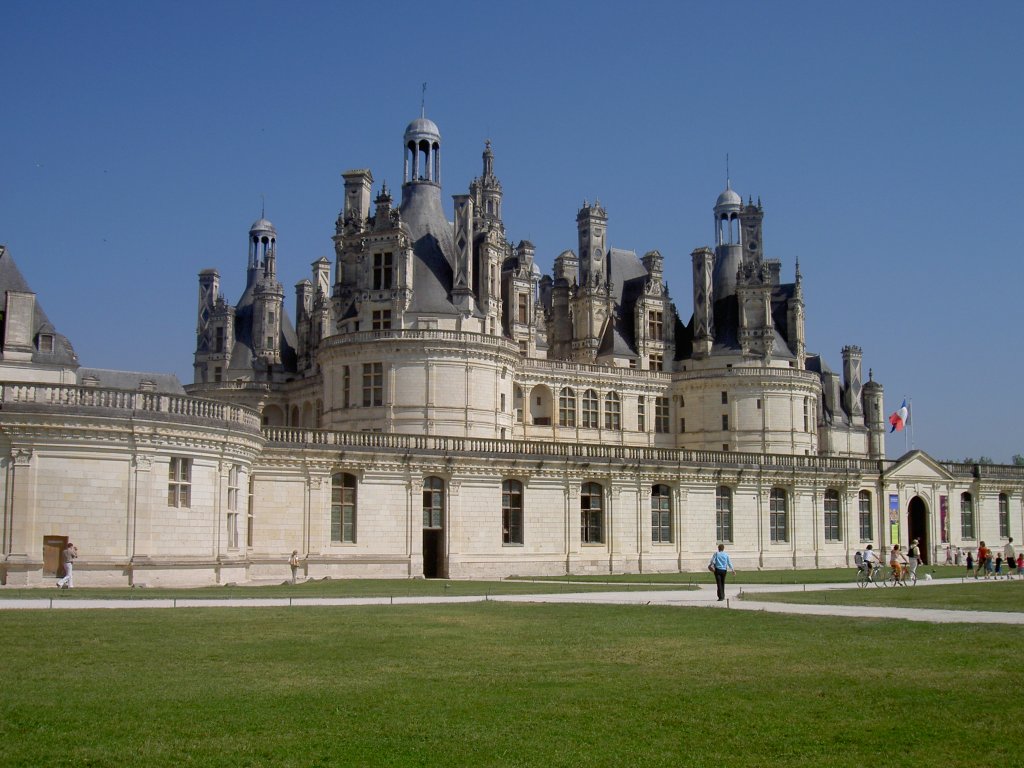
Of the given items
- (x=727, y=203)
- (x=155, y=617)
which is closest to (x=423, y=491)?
(x=155, y=617)

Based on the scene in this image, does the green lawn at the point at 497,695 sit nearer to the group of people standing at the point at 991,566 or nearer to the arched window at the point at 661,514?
the group of people standing at the point at 991,566

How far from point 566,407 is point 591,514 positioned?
1818 centimetres

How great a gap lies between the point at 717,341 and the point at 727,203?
1227 centimetres

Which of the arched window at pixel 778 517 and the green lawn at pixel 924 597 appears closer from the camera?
the green lawn at pixel 924 597

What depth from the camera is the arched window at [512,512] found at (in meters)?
48.3

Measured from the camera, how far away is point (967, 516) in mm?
66312

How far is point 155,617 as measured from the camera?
21438mm

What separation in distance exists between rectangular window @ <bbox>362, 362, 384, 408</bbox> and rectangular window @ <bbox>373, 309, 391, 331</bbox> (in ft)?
6.37

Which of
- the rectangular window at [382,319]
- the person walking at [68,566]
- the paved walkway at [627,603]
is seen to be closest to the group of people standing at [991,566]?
the paved walkway at [627,603]

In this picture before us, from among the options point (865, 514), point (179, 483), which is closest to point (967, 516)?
point (865, 514)

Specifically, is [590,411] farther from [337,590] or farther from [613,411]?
Result: [337,590]

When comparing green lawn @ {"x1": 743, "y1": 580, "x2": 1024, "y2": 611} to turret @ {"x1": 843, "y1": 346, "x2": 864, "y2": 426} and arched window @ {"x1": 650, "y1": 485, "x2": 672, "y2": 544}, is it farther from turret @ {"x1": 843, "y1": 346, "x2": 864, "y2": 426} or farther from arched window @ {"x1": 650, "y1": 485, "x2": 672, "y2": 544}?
turret @ {"x1": 843, "y1": 346, "x2": 864, "y2": 426}

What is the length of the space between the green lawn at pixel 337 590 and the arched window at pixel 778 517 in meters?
19.8

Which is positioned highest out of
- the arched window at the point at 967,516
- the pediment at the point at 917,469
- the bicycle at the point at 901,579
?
the pediment at the point at 917,469
